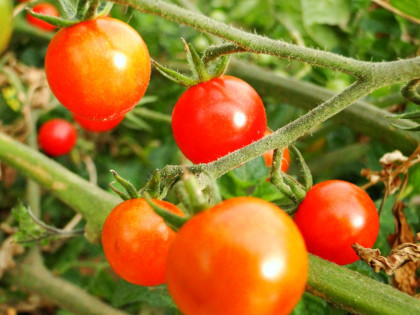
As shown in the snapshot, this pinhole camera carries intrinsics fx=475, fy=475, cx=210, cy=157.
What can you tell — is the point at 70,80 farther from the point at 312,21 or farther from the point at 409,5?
the point at 312,21

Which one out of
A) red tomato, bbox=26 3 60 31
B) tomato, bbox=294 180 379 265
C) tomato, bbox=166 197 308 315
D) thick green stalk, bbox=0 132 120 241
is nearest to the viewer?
tomato, bbox=166 197 308 315

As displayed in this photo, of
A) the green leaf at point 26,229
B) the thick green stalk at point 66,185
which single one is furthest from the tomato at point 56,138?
the green leaf at point 26,229

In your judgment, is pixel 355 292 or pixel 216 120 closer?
pixel 355 292

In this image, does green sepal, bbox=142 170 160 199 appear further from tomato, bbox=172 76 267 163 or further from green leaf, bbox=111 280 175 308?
green leaf, bbox=111 280 175 308

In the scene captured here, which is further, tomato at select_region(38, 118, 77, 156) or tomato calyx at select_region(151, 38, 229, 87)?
tomato at select_region(38, 118, 77, 156)

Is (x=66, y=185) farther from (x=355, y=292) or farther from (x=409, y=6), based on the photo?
(x=409, y=6)

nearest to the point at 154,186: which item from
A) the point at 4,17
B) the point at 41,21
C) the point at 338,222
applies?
the point at 338,222

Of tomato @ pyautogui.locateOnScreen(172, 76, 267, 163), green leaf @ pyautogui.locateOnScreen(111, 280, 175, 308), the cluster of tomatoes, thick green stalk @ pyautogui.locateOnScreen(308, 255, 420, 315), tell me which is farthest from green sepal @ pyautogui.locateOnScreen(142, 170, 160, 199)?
green leaf @ pyautogui.locateOnScreen(111, 280, 175, 308)

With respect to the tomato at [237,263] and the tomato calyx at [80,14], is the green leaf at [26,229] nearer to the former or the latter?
the tomato calyx at [80,14]
